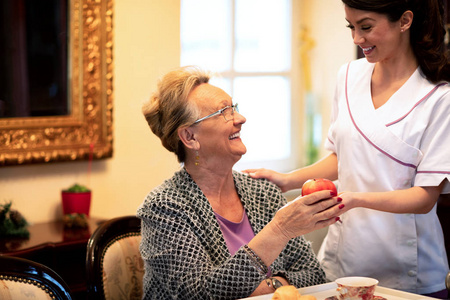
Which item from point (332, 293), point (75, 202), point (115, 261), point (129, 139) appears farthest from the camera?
point (129, 139)

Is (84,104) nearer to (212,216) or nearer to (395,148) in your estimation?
(212,216)

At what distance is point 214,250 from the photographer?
5.69 ft

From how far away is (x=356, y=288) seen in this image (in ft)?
4.65

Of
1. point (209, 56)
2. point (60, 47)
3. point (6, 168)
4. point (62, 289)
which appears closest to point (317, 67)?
point (209, 56)

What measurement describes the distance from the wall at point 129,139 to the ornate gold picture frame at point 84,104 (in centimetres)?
9

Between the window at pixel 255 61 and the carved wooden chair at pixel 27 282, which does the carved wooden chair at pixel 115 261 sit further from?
the window at pixel 255 61

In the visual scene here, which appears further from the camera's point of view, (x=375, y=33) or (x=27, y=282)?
(x=375, y=33)

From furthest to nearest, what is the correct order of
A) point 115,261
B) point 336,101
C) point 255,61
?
point 255,61 → point 336,101 → point 115,261

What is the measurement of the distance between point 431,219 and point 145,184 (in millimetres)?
1824

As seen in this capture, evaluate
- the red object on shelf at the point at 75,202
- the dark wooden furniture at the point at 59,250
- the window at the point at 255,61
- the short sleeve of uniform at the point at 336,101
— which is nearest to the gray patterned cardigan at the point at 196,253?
the short sleeve of uniform at the point at 336,101

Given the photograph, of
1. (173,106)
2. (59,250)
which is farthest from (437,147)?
(59,250)

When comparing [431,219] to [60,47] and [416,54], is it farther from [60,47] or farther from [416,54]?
[60,47]

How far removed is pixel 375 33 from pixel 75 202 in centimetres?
177

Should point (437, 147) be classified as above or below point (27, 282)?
above
